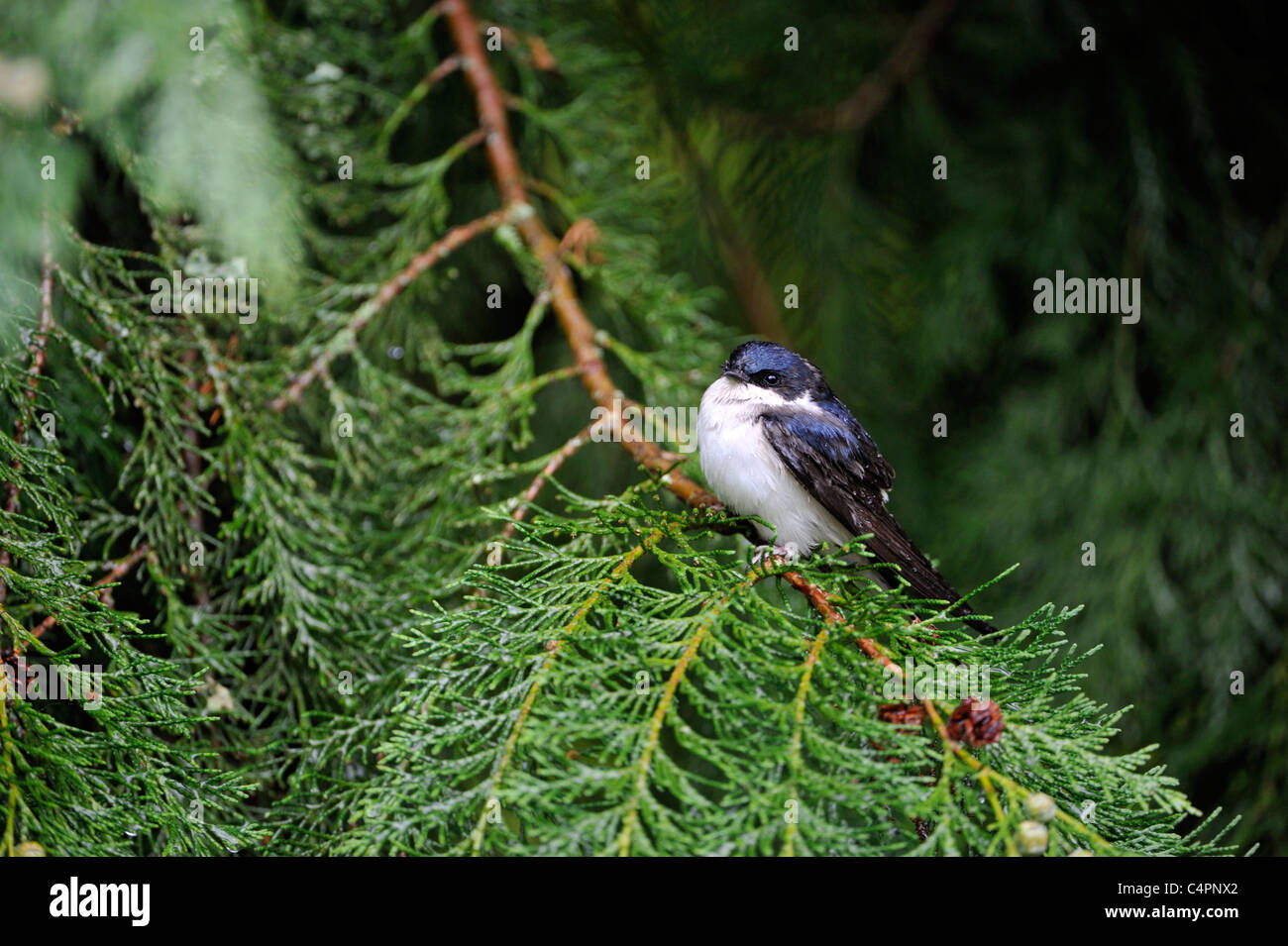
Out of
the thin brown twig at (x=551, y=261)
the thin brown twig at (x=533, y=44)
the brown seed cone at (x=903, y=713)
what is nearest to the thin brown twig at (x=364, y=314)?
the thin brown twig at (x=551, y=261)

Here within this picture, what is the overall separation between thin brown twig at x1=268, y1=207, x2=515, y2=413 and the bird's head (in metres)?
0.74

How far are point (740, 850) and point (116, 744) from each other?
3.07 ft

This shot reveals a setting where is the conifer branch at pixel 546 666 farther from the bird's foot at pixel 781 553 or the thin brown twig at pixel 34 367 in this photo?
the thin brown twig at pixel 34 367

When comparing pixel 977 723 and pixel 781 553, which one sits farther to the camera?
pixel 781 553

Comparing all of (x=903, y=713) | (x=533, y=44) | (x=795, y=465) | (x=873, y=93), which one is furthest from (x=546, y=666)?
(x=873, y=93)

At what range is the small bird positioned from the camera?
2.20 m

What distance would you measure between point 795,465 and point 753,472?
13 centimetres

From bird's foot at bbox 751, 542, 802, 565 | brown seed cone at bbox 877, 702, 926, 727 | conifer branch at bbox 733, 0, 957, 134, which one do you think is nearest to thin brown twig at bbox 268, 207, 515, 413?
bird's foot at bbox 751, 542, 802, 565

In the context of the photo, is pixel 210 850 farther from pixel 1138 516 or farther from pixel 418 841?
pixel 1138 516

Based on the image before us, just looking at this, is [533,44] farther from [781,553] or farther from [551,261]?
[781,553]

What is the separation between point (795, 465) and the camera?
2291 mm

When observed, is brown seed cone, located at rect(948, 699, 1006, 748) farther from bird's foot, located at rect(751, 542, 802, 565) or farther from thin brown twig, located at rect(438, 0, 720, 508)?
thin brown twig, located at rect(438, 0, 720, 508)

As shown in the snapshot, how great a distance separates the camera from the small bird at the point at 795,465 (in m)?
2.20
